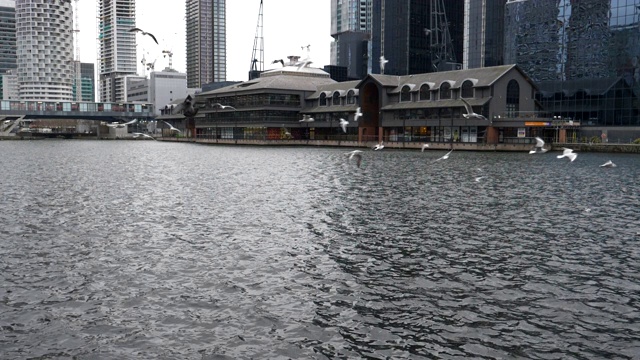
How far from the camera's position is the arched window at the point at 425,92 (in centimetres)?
13488

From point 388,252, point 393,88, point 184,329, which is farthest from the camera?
point 393,88

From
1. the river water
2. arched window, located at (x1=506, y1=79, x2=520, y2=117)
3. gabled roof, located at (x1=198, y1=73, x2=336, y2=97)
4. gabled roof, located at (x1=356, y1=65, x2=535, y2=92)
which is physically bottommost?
the river water

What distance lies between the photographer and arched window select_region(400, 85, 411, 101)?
461 ft

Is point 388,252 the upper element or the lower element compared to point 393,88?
lower

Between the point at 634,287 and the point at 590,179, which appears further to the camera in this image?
the point at 590,179

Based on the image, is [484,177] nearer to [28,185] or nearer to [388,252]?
[388,252]

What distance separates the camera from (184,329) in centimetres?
1842

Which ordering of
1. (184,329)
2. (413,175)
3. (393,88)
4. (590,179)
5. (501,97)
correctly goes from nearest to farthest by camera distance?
(184,329), (590,179), (413,175), (501,97), (393,88)

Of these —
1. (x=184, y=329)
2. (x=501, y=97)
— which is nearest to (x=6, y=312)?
(x=184, y=329)

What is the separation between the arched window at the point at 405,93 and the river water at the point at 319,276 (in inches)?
3713

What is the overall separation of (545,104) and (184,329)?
5781 inches

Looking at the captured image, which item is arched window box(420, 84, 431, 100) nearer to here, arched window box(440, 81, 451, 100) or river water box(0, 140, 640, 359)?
arched window box(440, 81, 451, 100)

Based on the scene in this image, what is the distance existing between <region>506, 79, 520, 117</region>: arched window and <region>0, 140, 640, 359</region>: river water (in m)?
78.3

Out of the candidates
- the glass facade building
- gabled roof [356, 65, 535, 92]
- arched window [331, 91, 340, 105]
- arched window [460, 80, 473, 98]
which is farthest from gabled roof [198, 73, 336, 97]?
arched window [460, 80, 473, 98]
